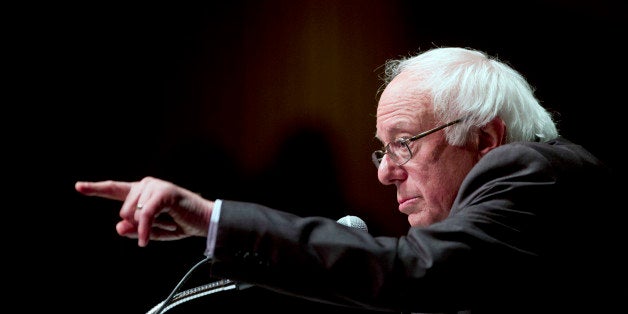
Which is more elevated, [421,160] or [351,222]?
[421,160]

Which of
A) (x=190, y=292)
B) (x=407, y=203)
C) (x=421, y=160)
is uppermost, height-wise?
(x=421, y=160)

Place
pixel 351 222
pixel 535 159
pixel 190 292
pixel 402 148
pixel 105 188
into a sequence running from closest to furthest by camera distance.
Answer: pixel 105 188 → pixel 535 159 → pixel 190 292 → pixel 351 222 → pixel 402 148

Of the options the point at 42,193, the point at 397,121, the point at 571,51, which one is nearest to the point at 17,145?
the point at 42,193

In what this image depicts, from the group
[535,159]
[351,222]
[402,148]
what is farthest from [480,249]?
[402,148]

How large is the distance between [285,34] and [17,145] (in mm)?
1272

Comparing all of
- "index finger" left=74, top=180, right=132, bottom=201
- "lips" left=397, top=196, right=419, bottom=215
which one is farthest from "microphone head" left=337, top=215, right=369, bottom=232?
"index finger" left=74, top=180, right=132, bottom=201

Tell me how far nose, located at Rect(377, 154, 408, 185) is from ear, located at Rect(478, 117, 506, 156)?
244mm

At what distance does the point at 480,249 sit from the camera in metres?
1.16

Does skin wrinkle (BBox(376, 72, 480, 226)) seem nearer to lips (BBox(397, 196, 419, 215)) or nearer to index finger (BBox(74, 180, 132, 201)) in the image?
lips (BBox(397, 196, 419, 215))

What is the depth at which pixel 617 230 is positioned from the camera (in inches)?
54.9

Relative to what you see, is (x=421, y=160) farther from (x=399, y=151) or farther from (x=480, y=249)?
(x=480, y=249)

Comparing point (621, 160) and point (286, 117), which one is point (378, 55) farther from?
point (621, 160)

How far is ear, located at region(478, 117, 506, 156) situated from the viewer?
5.59 ft

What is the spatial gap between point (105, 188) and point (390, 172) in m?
0.98
